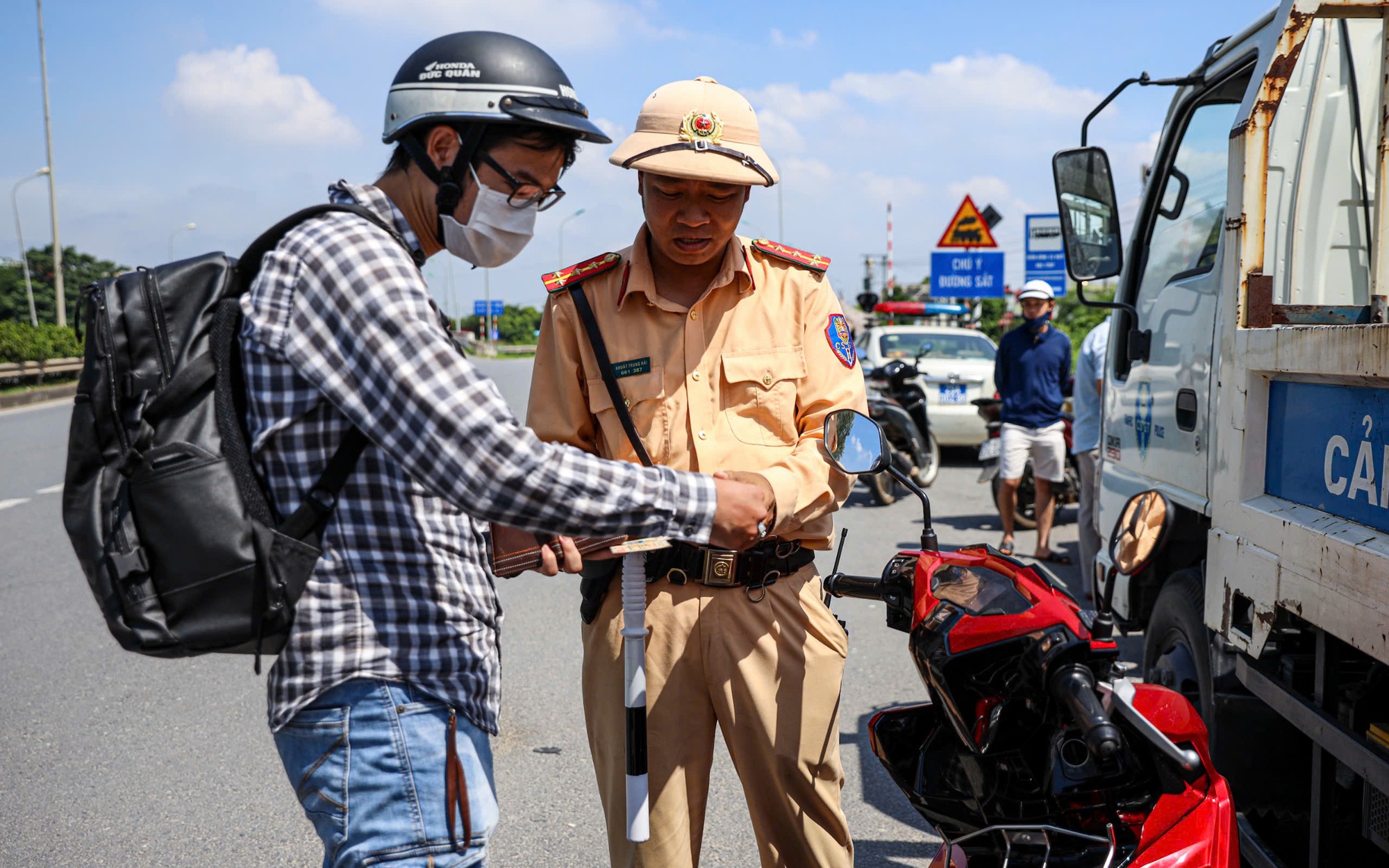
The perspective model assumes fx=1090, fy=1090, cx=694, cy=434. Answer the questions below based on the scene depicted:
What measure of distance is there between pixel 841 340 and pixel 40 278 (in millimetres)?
71614

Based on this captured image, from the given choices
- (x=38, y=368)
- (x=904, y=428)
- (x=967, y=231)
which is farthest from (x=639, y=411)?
(x=38, y=368)

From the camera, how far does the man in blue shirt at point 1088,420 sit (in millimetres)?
6613

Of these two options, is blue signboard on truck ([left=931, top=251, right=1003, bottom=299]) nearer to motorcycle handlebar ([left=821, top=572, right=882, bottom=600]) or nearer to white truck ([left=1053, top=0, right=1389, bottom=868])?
white truck ([left=1053, top=0, right=1389, bottom=868])

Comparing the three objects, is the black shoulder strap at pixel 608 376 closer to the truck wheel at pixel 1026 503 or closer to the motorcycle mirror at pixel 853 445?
the motorcycle mirror at pixel 853 445

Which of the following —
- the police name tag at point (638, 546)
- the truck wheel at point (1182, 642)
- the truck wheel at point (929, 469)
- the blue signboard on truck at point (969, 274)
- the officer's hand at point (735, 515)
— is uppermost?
the blue signboard on truck at point (969, 274)

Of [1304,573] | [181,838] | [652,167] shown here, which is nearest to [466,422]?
[652,167]

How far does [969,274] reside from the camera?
1912 cm

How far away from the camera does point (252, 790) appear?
3693 millimetres

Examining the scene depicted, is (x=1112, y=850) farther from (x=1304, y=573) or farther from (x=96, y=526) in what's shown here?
(x=96, y=526)

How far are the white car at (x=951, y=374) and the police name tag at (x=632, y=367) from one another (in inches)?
373

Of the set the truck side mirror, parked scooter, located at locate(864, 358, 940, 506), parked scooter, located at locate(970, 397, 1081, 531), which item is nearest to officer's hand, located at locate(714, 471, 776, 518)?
the truck side mirror

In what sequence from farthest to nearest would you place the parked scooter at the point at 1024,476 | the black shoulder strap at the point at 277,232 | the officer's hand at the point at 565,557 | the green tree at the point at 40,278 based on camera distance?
the green tree at the point at 40,278
the parked scooter at the point at 1024,476
the officer's hand at the point at 565,557
the black shoulder strap at the point at 277,232

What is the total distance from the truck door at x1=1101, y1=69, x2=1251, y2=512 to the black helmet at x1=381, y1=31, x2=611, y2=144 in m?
2.20

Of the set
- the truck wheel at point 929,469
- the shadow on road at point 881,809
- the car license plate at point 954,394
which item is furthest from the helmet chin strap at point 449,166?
the car license plate at point 954,394
